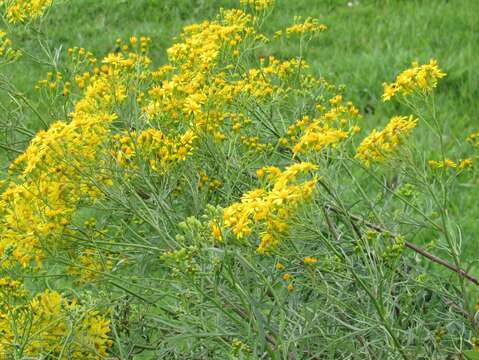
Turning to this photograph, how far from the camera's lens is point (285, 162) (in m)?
3.30

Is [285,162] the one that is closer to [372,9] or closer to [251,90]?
[251,90]

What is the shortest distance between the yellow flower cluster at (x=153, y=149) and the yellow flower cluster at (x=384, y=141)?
530 millimetres

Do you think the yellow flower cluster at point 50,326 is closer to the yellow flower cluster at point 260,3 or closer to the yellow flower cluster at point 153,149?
the yellow flower cluster at point 153,149

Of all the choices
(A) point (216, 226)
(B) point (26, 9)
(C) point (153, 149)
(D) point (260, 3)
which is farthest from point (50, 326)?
(D) point (260, 3)

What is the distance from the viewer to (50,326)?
8.86 ft

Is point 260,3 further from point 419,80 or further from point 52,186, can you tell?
point 52,186

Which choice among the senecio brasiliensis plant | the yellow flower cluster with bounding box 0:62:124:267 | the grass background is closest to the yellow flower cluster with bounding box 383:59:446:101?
the senecio brasiliensis plant

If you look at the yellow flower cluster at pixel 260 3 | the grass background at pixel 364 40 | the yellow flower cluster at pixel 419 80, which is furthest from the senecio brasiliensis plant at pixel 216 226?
the grass background at pixel 364 40

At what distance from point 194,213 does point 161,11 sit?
5.73 m

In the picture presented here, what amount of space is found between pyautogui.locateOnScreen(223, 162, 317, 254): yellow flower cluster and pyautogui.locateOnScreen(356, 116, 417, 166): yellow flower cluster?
0.37 meters

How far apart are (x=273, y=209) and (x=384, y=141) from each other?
1.98ft

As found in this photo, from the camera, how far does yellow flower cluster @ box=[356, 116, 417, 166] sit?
100 inches

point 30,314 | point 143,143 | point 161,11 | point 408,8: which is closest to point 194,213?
point 143,143

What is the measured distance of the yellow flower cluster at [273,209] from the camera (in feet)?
7.00
